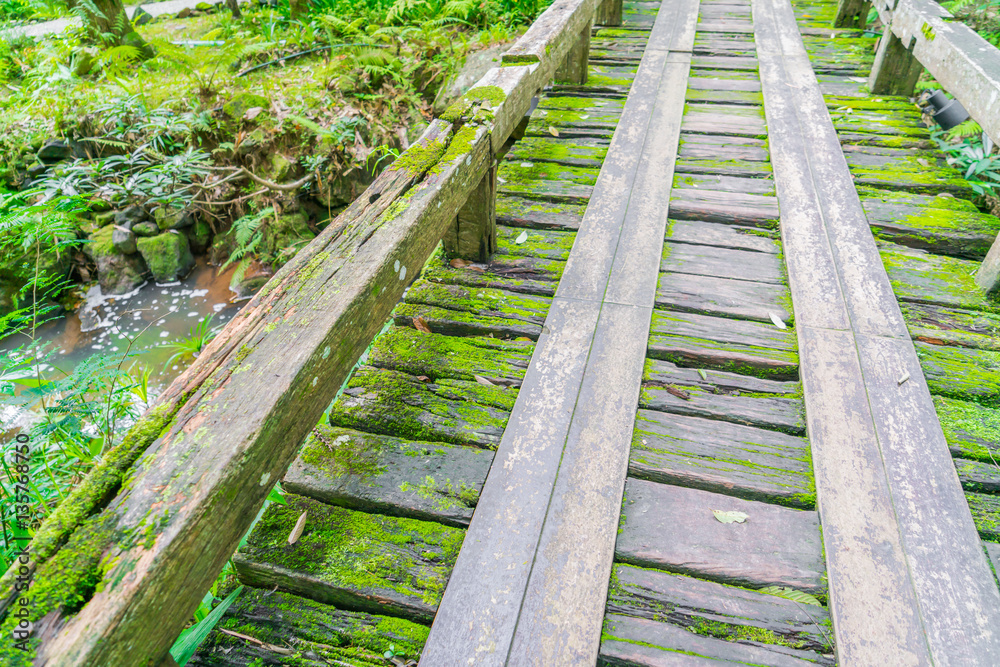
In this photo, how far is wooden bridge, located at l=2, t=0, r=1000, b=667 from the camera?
1.17 m

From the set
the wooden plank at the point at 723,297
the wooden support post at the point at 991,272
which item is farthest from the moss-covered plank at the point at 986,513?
the wooden support post at the point at 991,272

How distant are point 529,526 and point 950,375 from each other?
1.85 m

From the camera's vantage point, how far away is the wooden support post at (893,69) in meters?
4.14

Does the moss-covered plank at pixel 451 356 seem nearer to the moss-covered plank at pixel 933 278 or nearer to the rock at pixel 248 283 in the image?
the moss-covered plank at pixel 933 278

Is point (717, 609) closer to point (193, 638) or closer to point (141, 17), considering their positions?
point (193, 638)

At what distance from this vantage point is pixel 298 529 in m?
1.67

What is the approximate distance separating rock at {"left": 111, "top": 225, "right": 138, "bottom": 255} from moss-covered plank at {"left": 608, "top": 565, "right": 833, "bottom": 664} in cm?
673

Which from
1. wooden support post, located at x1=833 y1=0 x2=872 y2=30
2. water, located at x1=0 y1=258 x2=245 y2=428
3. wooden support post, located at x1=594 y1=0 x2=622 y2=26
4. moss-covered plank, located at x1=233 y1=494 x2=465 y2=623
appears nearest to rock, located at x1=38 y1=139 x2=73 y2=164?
water, located at x1=0 y1=258 x2=245 y2=428

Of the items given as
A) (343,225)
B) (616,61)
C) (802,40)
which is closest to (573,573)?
(343,225)

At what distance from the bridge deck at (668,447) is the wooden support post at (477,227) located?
0.12 meters

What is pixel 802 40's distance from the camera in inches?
211

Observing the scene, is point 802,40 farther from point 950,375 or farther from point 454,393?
point 454,393

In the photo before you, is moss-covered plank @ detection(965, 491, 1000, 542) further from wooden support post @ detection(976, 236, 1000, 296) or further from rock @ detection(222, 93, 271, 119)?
rock @ detection(222, 93, 271, 119)

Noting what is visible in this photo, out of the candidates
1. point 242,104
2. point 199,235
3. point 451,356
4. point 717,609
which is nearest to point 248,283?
point 199,235
